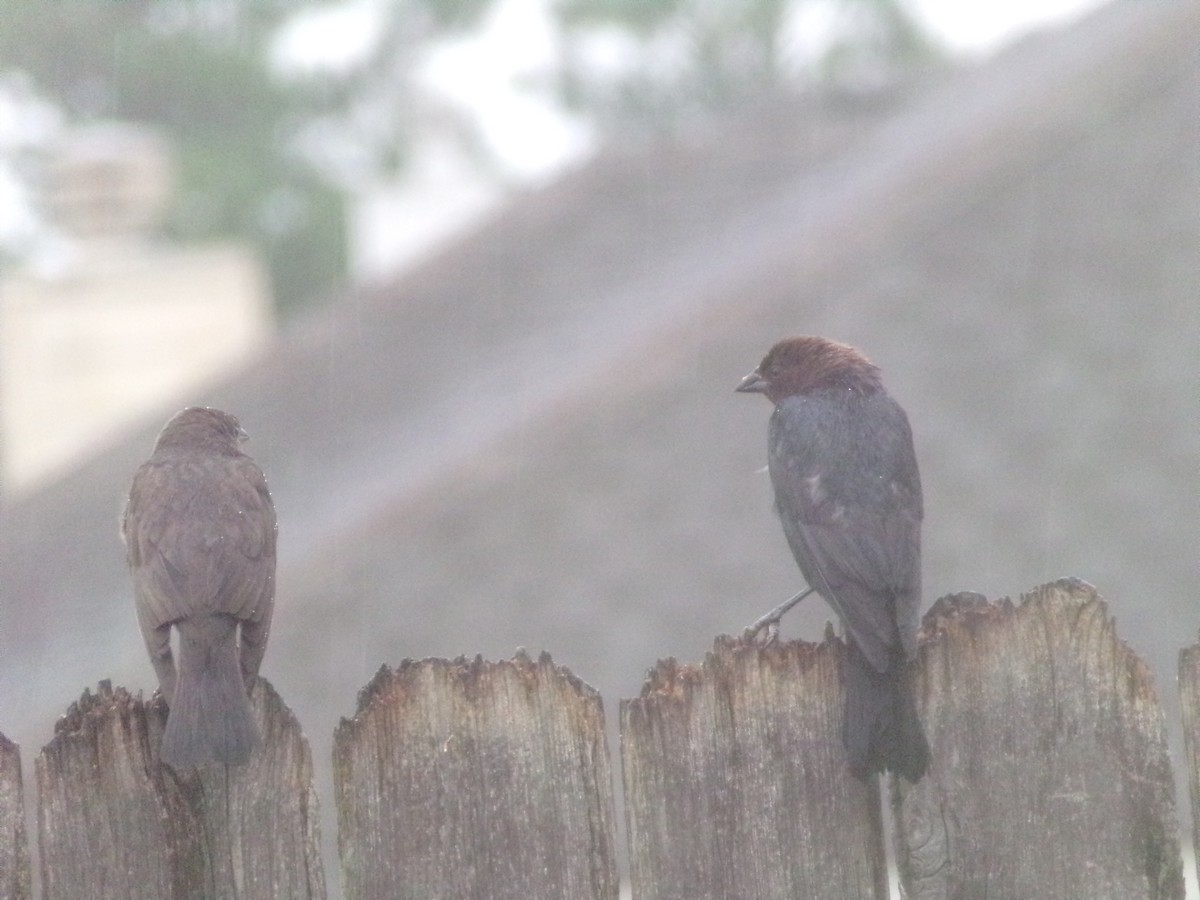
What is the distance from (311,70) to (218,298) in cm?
1352

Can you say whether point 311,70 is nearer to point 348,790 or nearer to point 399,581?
point 399,581

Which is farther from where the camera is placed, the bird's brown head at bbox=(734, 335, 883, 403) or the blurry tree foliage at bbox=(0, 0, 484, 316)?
the blurry tree foliage at bbox=(0, 0, 484, 316)

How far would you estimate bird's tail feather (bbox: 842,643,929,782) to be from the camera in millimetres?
2758

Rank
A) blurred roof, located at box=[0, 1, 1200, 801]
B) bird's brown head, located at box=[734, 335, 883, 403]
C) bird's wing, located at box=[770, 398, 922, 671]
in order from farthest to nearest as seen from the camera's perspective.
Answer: blurred roof, located at box=[0, 1, 1200, 801], bird's brown head, located at box=[734, 335, 883, 403], bird's wing, located at box=[770, 398, 922, 671]

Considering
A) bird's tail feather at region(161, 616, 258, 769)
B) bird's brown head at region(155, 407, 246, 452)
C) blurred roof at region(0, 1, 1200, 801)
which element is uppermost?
blurred roof at region(0, 1, 1200, 801)

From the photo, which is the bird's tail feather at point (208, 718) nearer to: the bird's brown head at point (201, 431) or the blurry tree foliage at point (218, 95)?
the bird's brown head at point (201, 431)

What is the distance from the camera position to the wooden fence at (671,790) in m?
2.79

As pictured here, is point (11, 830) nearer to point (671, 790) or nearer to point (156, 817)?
point (156, 817)

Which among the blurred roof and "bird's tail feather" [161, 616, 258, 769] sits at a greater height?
Result: the blurred roof

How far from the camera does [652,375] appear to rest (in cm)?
946

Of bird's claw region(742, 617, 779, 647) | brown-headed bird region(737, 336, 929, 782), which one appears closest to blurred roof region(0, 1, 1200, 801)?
brown-headed bird region(737, 336, 929, 782)

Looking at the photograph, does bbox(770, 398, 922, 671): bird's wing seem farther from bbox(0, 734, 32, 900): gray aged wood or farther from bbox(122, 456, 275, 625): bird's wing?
bbox(0, 734, 32, 900): gray aged wood

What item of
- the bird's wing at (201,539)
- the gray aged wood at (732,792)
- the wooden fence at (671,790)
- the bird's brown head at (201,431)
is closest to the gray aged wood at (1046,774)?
the wooden fence at (671,790)

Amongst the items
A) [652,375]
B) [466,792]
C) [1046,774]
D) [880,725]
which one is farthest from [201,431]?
[652,375]
